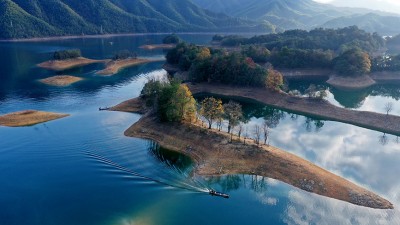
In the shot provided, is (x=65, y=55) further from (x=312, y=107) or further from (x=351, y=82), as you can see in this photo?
(x=351, y=82)

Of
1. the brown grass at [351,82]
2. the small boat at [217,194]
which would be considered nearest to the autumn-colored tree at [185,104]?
the small boat at [217,194]

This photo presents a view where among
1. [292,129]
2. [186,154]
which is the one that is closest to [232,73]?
[292,129]

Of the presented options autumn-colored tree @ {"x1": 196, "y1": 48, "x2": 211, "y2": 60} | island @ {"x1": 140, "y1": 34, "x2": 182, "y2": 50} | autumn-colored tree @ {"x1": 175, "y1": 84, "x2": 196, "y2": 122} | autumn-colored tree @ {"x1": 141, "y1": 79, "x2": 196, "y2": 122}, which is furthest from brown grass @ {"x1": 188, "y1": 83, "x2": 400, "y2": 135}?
island @ {"x1": 140, "y1": 34, "x2": 182, "y2": 50}

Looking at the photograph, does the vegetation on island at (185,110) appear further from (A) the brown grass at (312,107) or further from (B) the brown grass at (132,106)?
(A) the brown grass at (312,107)

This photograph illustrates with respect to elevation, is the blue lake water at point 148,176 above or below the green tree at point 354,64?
below

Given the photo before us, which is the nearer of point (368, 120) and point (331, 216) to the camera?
point (331, 216)

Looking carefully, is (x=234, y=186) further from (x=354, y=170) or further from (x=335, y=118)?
(x=335, y=118)
